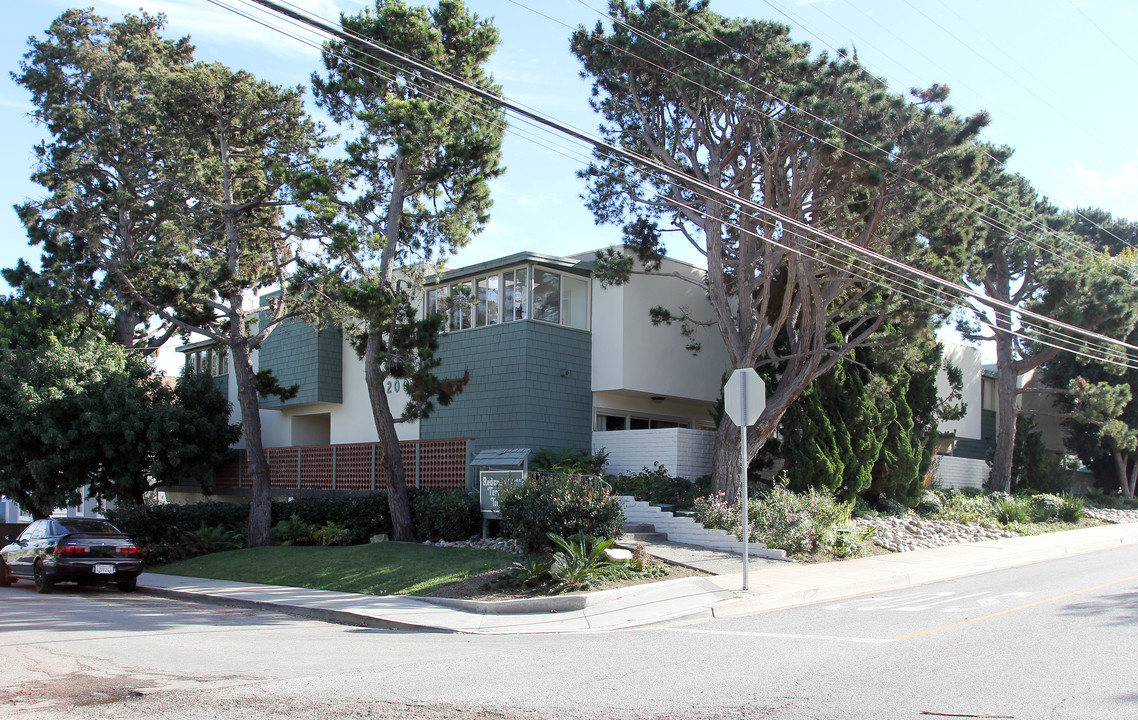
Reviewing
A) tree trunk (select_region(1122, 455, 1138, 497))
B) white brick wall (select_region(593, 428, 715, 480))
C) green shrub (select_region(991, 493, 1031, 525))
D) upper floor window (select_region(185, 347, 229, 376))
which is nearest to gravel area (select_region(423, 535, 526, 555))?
white brick wall (select_region(593, 428, 715, 480))

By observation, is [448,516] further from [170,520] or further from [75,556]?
[170,520]

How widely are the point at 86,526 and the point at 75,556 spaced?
125cm

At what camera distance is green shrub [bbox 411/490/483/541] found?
63.9ft

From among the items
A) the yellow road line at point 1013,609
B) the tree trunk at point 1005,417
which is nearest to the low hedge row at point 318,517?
the yellow road line at point 1013,609

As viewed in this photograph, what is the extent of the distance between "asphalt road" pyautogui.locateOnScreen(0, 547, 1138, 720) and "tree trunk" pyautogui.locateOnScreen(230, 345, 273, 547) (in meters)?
9.26

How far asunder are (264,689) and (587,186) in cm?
1624

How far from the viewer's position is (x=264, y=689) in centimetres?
739

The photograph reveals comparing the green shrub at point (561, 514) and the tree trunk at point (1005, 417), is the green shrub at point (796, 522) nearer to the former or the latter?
the green shrub at point (561, 514)

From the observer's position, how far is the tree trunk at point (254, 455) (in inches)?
861

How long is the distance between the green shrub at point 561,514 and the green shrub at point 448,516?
4.60 metres

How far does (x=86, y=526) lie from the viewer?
17828mm

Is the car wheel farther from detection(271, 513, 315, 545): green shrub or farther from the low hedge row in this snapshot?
detection(271, 513, 315, 545): green shrub

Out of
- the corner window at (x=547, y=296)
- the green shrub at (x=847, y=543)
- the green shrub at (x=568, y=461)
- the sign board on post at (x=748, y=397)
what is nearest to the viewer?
the sign board on post at (x=748, y=397)

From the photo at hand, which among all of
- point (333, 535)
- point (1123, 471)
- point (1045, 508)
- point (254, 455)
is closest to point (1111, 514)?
point (1045, 508)
